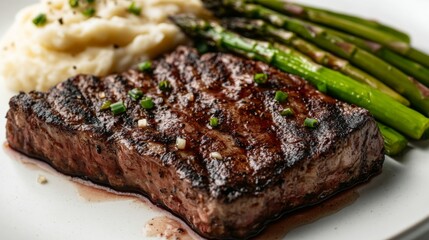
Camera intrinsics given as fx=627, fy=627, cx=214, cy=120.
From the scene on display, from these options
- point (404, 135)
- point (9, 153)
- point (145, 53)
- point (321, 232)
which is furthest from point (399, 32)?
point (9, 153)

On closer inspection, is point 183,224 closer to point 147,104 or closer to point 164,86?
point 147,104

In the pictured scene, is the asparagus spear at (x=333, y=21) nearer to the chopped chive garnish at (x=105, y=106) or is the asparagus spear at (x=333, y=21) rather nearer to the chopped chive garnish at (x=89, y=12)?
the chopped chive garnish at (x=89, y=12)

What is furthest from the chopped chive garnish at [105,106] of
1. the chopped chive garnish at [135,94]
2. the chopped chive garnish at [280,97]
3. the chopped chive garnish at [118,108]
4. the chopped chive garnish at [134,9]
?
the chopped chive garnish at [134,9]

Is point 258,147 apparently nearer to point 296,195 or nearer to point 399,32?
point 296,195

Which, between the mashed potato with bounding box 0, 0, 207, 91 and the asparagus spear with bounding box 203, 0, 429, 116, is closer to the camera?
the asparagus spear with bounding box 203, 0, 429, 116

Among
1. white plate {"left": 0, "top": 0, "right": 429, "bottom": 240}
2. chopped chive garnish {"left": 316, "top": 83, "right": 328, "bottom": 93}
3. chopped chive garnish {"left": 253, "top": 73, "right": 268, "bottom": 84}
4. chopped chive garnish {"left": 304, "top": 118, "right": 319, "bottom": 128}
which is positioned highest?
chopped chive garnish {"left": 304, "top": 118, "right": 319, "bottom": 128}

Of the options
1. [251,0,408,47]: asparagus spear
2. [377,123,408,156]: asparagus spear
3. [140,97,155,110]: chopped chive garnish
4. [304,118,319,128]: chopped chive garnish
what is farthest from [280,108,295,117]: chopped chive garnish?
[251,0,408,47]: asparagus spear

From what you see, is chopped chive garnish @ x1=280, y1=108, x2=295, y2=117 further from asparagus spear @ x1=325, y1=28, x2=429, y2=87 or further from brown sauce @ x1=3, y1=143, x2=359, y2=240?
asparagus spear @ x1=325, y1=28, x2=429, y2=87
